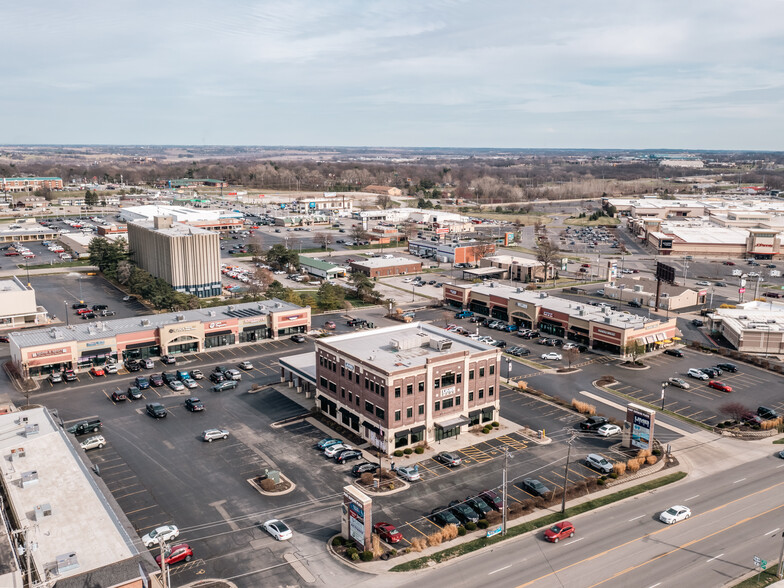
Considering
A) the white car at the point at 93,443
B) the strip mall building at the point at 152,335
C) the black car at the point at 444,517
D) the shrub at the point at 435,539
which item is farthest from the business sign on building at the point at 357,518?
the strip mall building at the point at 152,335

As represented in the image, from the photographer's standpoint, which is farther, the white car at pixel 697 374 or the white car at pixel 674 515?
the white car at pixel 697 374

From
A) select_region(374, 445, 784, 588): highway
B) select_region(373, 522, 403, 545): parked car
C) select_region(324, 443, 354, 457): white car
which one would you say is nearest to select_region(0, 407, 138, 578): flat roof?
select_region(373, 522, 403, 545): parked car

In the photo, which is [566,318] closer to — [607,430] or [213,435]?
[607,430]

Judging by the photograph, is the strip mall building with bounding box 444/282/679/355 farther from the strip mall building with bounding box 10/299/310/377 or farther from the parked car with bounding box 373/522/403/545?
the parked car with bounding box 373/522/403/545

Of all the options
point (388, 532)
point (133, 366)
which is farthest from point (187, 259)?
point (388, 532)

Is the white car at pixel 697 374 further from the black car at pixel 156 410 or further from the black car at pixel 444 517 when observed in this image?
the black car at pixel 156 410
